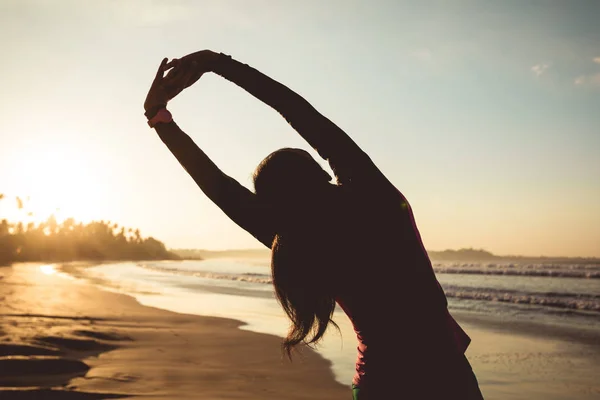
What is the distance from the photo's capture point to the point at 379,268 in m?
1.26

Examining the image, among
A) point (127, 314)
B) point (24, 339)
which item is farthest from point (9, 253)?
point (24, 339)

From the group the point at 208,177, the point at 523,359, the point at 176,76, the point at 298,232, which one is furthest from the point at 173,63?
the point at 523,359

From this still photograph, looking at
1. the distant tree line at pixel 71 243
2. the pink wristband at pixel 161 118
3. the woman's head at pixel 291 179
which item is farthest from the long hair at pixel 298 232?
the distant tree line at pixel 71 243

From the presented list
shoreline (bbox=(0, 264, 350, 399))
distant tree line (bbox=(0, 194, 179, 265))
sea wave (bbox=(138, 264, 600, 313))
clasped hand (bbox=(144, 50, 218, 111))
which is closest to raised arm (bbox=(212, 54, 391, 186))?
clasped hand (bbox=(144, 50, 218, 111))

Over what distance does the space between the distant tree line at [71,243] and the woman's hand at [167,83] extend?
72012mm

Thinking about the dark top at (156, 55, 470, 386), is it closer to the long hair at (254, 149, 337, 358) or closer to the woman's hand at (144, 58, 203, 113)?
the long hair at (254, 149, 337, 358)

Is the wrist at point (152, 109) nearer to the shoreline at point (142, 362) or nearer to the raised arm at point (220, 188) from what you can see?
the raised arm at point (220, 188)

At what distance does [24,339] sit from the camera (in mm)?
6422

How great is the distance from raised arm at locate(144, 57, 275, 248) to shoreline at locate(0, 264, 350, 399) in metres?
3.85

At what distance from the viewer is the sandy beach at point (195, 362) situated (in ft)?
16.6

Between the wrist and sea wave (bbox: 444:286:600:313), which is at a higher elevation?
the wrist

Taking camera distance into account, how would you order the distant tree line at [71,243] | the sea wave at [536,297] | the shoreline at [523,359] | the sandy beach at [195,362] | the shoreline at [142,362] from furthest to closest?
the distant tree line at [71,243] → the sea wave at [536,297] → the shoreline at [523,359] → the sandy beach at [195,362] → the shoreline at [142,362]

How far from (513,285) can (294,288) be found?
73.9ft

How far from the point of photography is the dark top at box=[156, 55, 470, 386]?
126cm
